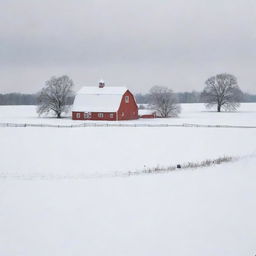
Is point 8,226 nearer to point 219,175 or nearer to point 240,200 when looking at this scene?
point 240,200

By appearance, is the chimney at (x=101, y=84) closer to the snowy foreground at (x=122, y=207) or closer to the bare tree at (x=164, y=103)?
the bare tree at (x=164, y=103)

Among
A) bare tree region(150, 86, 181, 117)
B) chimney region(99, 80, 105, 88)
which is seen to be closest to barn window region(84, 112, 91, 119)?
chimney region(99, 80, 105, 88)

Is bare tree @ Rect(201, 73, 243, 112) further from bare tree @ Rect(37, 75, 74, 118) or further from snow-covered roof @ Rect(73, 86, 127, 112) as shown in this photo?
bare tree @ Rect(37, 75, 74, 118)

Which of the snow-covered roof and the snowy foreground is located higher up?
the snow-covered roof

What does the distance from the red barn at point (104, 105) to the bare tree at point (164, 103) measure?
26.8 ft

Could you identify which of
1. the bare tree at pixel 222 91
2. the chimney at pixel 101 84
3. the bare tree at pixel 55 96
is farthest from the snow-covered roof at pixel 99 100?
the bare tree at pixel 222 91

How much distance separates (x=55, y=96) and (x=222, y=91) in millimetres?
41638

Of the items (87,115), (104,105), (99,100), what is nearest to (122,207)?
(104,105)

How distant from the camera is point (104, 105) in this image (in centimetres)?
5950

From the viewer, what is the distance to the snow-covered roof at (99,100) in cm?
5911

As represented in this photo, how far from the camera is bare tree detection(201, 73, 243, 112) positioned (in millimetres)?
84625

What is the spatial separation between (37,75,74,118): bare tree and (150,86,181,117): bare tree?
17.1m

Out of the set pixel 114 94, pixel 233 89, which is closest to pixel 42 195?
pixel 114 94

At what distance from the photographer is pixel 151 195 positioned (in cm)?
1512
